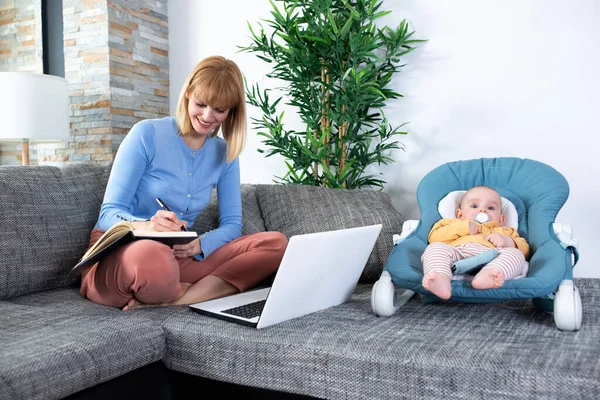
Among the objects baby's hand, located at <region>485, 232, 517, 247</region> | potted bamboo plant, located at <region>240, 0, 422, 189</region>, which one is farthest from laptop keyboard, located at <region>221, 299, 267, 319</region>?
potted bamboo plant, located at <region>240, 0, 422, 189</region>

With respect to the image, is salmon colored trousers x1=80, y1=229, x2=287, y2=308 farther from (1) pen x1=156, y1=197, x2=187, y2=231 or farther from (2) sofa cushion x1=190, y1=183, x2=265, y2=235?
(2) sofa cushion x1=190, y1=183, x2=265, y2=235

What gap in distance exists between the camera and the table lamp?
2818 mm

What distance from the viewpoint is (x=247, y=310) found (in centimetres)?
163

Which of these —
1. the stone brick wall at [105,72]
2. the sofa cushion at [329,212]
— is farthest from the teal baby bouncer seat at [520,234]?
the stone brick wall at [105,72]

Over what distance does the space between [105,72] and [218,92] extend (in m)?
1.56

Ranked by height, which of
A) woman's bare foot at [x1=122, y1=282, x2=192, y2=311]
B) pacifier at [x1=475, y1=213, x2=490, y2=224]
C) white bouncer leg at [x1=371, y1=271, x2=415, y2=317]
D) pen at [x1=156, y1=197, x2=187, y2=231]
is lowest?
woman's bare foot at [x1=122, y1=282, x2=192, y2=311]

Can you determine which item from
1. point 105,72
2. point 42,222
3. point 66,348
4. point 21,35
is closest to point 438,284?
point 66,348

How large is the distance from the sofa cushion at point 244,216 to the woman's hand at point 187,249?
23 cm

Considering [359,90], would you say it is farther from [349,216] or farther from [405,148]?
[349,216]

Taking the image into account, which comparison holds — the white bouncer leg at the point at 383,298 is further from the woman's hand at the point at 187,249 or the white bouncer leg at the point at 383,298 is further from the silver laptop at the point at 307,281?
the woman's hand at the point at 187,249

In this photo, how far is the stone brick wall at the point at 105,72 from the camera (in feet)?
10.5

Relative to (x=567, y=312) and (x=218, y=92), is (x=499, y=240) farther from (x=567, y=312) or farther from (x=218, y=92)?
(x=218, y=92)

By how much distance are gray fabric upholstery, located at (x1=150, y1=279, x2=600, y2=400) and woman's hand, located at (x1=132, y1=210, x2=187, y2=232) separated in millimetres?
238

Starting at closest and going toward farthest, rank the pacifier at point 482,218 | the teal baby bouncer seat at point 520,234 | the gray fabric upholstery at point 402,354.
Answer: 1. the gray fabric upholstery at point 402,354
2. the teal baby bouncer seat at point 520,234
3. the pacifier at point 482,218
